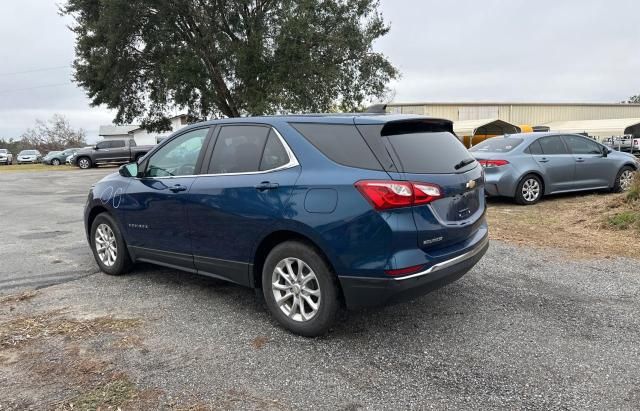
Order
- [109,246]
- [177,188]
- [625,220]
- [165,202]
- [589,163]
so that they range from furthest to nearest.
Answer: [589,163], [625,220], [109,246], [165,202], [177,188]

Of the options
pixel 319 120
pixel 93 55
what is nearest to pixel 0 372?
pixel 319 120

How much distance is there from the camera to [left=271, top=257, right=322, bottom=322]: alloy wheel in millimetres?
3682

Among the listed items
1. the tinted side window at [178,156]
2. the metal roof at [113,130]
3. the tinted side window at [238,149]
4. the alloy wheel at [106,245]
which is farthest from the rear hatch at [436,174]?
the metal roof at [113,130]

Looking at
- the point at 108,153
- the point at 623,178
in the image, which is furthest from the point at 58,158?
the point at 623,178

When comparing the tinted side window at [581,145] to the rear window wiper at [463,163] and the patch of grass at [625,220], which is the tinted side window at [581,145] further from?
the rear window wiper at [463,163]

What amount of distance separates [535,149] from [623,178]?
2462 millimetres

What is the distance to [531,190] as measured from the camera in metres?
9.90

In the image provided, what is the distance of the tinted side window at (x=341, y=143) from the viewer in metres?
3.51

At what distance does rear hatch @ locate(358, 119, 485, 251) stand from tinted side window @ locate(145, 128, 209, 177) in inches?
69.4

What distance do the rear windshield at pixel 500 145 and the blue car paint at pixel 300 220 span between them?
6.35 meters

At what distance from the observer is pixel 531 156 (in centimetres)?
985

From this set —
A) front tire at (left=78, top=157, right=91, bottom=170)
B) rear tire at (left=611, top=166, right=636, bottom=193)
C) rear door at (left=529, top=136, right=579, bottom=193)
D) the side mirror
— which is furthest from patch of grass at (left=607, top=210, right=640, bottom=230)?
front tire at (left=78, top=157, right=91, bottom=170)

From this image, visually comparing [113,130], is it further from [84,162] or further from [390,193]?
[390,193]

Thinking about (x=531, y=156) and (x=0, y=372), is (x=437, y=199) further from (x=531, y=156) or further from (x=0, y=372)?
→ (x=531, y=156)
